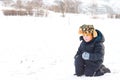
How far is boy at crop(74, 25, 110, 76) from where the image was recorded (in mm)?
6727

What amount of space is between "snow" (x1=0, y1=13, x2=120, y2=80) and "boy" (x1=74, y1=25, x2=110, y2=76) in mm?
159

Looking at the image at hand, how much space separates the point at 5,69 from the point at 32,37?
385cm

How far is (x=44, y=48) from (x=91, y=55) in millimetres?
3901

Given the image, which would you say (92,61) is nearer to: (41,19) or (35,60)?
(35,60)

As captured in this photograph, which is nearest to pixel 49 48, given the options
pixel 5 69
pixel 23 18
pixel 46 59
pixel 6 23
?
pixel 46 59

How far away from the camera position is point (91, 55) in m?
6.71

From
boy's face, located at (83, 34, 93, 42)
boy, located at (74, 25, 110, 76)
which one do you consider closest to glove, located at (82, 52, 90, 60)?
boy, located at (74, 25, 110, 76)

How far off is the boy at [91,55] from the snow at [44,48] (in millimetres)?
159

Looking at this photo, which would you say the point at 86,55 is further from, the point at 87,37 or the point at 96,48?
the point at 87,37

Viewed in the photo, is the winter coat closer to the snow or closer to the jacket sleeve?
the jacket sleeve

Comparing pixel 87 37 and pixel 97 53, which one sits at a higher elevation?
pixel 87 37

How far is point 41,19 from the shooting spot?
50.4 ft

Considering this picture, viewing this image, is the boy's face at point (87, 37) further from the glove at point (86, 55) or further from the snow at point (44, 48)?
the snow at point (44, 48)


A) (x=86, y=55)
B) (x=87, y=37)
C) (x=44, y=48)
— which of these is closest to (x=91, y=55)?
(x=86, y=55)
